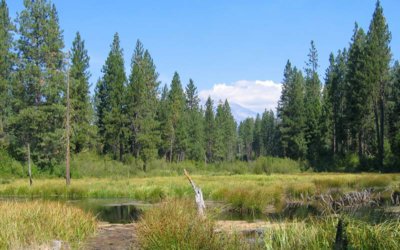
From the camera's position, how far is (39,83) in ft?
173

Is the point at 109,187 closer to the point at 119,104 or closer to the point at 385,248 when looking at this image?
the point at 385,248

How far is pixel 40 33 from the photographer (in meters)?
53.7

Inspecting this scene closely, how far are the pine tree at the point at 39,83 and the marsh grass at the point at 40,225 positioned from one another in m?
38.3

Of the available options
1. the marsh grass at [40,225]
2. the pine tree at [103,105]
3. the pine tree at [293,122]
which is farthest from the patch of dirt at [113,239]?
the pine tree at [293,122]

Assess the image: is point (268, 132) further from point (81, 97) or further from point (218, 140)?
point (81, 97)

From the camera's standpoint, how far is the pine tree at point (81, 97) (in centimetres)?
5997

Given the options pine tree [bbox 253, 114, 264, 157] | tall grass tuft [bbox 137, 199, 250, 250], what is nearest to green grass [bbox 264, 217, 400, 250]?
tall grass tuft [bbox 137, 199, 250, 250]

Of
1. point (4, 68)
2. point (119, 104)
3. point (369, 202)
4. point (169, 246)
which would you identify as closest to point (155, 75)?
point (119, 104)

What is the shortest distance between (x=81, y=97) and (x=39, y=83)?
12.3 metres

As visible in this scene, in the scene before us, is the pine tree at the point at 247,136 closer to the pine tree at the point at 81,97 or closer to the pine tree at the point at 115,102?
the pine tree at the point at 115,102

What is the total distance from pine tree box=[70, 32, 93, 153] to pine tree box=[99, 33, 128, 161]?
17.4ft

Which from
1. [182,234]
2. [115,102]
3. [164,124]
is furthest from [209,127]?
[182,234]

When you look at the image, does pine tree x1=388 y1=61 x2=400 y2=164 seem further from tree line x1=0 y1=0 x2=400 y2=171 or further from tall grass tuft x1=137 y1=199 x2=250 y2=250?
tall grass tuft x1=137 y1=199 x2=250 y2=250

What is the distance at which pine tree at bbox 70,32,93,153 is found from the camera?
60.0m
